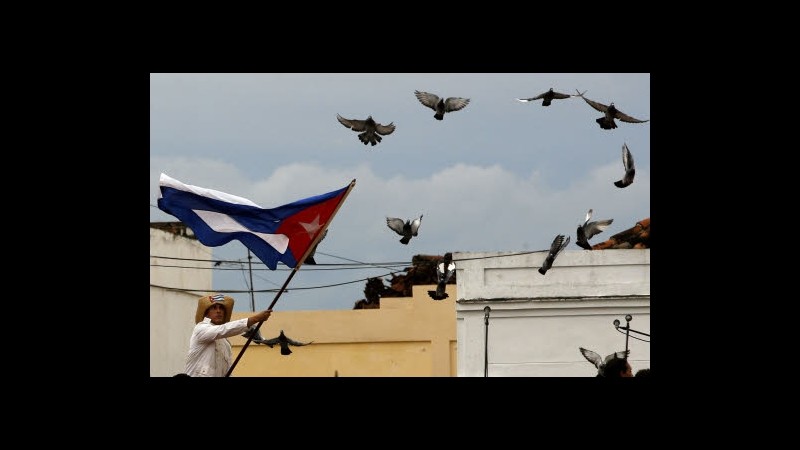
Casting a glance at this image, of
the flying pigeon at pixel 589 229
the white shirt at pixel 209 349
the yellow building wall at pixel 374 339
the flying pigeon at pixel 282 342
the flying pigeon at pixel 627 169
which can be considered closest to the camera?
the white shirt at pixel 209 349

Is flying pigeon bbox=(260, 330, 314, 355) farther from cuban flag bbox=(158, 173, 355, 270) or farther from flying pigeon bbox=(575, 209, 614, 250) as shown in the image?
cuban flag bbox=(158, 173, 355, 270)

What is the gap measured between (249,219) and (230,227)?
16 centimetres

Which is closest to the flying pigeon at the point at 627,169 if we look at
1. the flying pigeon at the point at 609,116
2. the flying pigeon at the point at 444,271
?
the flying pigeon at the point at 609,116

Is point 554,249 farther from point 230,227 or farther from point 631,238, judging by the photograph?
point 230,227

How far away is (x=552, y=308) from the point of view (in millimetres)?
23688

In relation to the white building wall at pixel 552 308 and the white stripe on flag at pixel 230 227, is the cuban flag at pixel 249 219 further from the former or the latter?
the white building wall at pixel 552 308

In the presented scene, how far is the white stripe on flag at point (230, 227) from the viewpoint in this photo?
39.4 ft

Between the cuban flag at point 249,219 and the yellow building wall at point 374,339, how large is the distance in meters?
12.9

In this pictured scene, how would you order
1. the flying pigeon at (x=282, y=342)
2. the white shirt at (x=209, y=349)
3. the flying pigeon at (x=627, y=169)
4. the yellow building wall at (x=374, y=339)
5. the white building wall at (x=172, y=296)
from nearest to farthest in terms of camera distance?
1. the white shirt at (x=209, y=349)
2. the flying pigeon at (x=627, y=169)
3. the flying pigeon at (x=282, y=342)
4. the yellow building wall at (x=374, y=339)
5. the white building wall at (x=172, y=296)

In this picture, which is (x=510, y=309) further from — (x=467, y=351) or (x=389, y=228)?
(x=389, y=228)

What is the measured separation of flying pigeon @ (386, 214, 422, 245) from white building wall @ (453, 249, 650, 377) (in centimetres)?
335

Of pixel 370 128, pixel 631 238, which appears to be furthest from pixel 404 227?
pixel 631 238

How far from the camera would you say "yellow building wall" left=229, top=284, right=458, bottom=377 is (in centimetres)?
2512

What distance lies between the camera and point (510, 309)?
23.7 m
